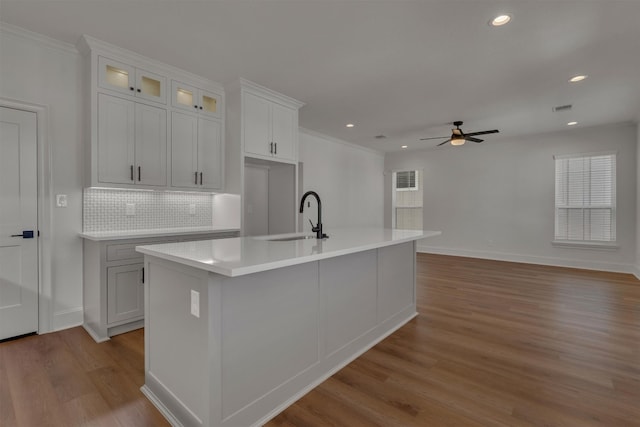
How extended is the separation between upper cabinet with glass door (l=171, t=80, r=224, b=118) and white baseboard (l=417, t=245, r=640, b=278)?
614 cm

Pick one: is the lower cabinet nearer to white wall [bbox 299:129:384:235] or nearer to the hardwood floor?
the hardwood floor

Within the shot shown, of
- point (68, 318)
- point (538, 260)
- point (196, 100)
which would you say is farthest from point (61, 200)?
point (538, 260)

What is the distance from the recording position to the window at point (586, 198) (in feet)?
19.0

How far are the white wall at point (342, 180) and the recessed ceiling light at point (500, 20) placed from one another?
12.2 feet

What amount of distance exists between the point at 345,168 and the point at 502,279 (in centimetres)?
383

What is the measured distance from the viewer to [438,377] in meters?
2.19

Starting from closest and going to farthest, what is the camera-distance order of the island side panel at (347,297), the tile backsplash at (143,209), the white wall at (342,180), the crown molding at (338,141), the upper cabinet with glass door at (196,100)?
1. the island side panel at (347,297)
2. the tile backsplash at (143,209)
3. the upper cabinet with glass door at (196,100)
4. the crown molding at (338,141)
5. the white wall at (342,180)

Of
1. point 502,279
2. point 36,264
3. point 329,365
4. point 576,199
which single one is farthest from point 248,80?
point 576,199

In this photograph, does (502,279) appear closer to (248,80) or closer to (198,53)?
(248,80)

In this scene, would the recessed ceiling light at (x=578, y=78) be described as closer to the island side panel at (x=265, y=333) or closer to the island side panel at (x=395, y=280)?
the island side panel at (x=395, y=280)

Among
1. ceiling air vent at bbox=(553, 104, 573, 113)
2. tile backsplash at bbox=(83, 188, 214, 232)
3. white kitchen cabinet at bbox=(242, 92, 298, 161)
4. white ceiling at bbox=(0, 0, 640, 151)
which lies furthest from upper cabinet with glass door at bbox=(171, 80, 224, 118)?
ceiling air vent at bbox=(553, 104, 573, 113)

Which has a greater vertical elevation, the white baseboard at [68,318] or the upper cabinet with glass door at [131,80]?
the upper cabinet with glass door at [131,80]

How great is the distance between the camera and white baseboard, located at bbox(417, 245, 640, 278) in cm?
565

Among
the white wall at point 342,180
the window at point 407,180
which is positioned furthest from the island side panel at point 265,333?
the window at point 407,180
